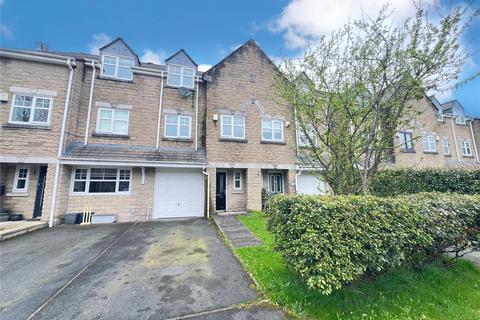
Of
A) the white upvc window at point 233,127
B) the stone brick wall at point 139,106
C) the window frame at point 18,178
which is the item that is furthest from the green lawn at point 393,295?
the window frame at point 18,178

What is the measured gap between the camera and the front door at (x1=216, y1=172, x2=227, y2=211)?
37.6 feet

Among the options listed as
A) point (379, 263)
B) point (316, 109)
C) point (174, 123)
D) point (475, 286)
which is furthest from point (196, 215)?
point (475, 286)

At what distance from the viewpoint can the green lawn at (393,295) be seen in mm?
2975

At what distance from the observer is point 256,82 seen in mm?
12594

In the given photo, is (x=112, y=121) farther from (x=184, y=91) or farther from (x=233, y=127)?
(x=233, y=127)

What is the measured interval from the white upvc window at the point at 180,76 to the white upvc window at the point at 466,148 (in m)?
26.5

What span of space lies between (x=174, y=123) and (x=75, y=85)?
526 centimetres

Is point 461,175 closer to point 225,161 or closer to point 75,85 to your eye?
point 225,161

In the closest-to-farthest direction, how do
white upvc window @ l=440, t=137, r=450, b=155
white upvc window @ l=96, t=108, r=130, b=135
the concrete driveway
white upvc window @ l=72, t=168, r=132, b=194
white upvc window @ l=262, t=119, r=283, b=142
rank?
the concrete driveway < white upvc window @ l=72, t=168, r=132, b=194 < white upvc window @ l=96, t=108, r=130, b=135 < white upvc window @ l=262, t=119, r=283, b=142 < white upvc window @ l=440, t=137, r=450, b=155

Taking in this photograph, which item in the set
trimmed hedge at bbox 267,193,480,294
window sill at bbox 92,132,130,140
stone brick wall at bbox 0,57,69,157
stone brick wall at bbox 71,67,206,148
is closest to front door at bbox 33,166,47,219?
stone brick wall at bbox 0,57,69,157

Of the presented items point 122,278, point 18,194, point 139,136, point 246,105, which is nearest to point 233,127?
point 246,105

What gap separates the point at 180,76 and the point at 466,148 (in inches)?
1099

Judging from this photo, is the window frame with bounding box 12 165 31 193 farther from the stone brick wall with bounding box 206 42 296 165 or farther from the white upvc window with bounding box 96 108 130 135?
the stone brick wall with bounding box 206 42 296 165

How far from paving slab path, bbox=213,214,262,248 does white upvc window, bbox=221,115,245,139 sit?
4866 millimetres
